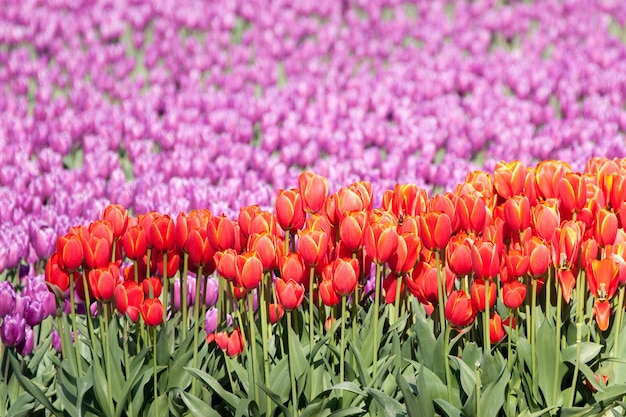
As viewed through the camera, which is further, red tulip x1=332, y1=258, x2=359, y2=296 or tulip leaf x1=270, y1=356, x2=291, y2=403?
tulip leaf x1=270, y1=356, x2=291, y2=403

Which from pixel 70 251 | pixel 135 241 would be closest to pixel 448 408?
pixel 135 241

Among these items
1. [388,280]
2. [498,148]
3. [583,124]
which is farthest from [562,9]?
[388,280]

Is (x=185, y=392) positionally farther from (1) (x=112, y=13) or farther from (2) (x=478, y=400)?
(1) (x=112, y=13)

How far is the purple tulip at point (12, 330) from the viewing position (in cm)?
276

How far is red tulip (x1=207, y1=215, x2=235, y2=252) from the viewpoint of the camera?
2.43m

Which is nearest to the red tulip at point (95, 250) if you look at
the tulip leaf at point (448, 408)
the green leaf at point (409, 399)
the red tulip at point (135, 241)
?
the red tulip at point (135, 241)

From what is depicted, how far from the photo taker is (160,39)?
766cm

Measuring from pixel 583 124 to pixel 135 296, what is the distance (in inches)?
152

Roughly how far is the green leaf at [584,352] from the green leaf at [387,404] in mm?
461

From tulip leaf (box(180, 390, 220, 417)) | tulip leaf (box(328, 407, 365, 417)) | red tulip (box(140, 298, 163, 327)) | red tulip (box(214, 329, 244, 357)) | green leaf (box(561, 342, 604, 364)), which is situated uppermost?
red tulip (box(140, 298, 163, 327))

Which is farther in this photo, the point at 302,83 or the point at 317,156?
the point at 302,83

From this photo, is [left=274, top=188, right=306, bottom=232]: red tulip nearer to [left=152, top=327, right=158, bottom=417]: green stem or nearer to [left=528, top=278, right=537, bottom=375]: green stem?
[left=152, top=327, right=158, bottom=417]: green stem

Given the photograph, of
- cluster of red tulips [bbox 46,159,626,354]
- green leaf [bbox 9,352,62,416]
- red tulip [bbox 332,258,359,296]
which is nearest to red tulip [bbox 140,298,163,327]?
cluster of red tulips [bbox 46,159,626,354]

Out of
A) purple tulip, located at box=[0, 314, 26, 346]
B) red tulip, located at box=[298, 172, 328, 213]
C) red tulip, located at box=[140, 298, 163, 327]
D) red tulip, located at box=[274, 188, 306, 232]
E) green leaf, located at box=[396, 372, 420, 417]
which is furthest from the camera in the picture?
purple tulip, located at box=[0, 314, 26, 346]
